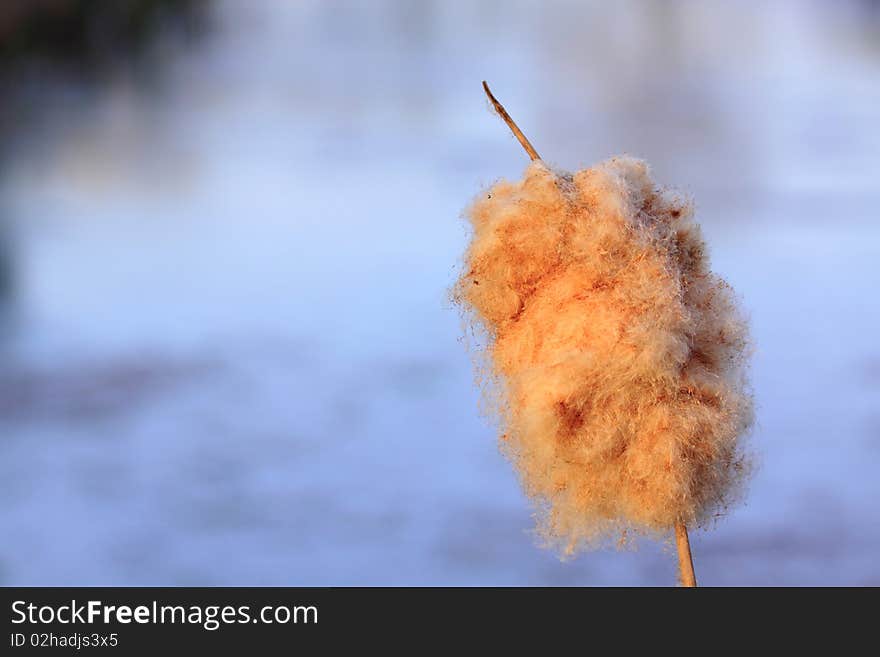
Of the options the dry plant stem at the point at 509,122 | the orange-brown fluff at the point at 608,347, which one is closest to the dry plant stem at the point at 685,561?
the orange-brown fluff at the point at 608,347

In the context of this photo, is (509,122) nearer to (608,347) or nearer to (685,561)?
(608,347)

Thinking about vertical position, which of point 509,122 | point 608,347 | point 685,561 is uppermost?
point 509,122

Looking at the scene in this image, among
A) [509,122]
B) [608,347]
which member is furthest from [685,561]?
[509,122]

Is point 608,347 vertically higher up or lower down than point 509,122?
lower down

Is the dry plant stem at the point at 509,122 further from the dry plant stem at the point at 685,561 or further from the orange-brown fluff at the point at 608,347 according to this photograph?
the dry plant stem at the point at 685,561

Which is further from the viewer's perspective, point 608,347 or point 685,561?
point 685,561

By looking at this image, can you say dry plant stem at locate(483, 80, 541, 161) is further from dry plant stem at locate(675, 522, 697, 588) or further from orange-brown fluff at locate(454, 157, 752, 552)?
dry plant stem at locate(675, 522, 697, 588)

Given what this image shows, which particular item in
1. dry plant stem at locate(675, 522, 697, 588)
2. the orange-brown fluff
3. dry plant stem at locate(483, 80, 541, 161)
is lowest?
dry plant stem at locate(675, 522, 697, 588)

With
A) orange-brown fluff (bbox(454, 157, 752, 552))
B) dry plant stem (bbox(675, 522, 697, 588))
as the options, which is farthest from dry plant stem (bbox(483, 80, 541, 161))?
dry plant stem (bbox(675, 522, 697, 588))
